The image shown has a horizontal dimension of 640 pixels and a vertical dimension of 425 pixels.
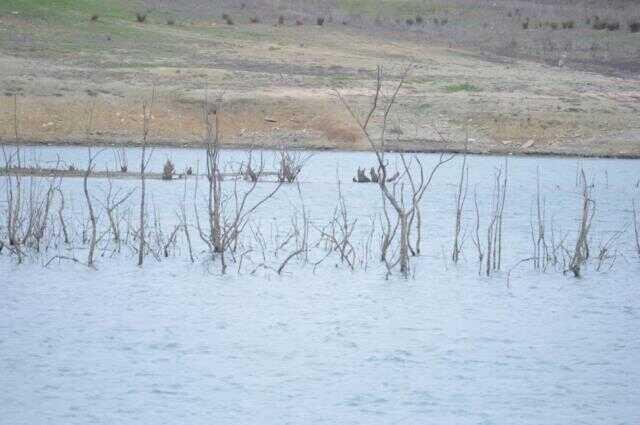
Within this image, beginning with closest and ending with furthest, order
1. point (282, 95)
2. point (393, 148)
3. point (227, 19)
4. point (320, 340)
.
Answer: point (320, 340), point (393, 148), point (282, 95), point (227, 19)

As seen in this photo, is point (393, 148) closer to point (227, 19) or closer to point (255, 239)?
point (255, 239)

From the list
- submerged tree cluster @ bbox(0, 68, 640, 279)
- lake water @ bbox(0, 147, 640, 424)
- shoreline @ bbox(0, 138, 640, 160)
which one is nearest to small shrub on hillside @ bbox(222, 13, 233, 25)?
shoreline @ bbox(0, 138, 640, 160)

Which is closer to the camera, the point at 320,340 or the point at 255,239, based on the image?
the point at 320,340

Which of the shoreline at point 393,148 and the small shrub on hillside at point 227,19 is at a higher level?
the small shrub on hillside at point 227,19

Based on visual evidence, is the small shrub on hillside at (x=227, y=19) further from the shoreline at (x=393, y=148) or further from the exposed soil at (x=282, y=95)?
the shoreline at (x=393, y=148)

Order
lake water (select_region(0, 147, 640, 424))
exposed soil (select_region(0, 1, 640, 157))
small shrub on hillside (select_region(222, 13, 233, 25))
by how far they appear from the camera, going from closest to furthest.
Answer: lake water (select_region(0, 147, 640, 424))
exposed soil (select_region(0, 1, 640, 157))
small shrub on hillside (select_region(222, 13, 233, 25))

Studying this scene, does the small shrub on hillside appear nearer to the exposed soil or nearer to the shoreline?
the exposed soil

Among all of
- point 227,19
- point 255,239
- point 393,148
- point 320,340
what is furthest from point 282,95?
point 320,340

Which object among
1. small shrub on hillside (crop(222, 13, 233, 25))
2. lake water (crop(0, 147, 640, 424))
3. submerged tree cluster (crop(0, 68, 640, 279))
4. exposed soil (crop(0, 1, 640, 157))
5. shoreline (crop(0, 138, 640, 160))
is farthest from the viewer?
small shrub on hillside (crop(222, 13, 233, 25))

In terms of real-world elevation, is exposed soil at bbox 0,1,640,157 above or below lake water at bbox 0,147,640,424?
above

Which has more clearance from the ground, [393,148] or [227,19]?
[227,19]

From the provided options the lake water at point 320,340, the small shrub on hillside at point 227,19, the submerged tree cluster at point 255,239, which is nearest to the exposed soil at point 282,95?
the small shrub on hillside at point 227,19

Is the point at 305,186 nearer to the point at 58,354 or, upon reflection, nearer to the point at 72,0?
the point at 58,354

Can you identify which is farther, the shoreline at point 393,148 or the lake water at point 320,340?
the shoreline at point 393,148
